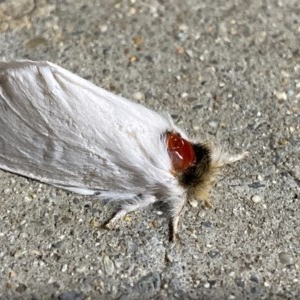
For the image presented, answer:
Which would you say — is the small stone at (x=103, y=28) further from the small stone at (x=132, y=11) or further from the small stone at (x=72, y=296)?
the small stone at (x=72, y=296)

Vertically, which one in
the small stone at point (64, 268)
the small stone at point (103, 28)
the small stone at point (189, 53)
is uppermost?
the small stone at point (103, 28)

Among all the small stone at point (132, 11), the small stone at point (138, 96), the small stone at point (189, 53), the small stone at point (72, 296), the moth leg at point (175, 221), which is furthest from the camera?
the small stone at point (132, 11)

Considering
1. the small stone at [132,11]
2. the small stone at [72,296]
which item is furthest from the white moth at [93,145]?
the small stone at [132,11]

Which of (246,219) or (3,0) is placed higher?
(3,0)

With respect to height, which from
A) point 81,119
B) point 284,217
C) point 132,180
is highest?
point 81,119

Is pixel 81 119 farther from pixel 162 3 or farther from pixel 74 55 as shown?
pixel 162 3

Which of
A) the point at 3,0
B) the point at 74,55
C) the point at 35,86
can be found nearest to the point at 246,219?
the point at 35,86

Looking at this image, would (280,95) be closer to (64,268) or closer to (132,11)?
(132,11)
